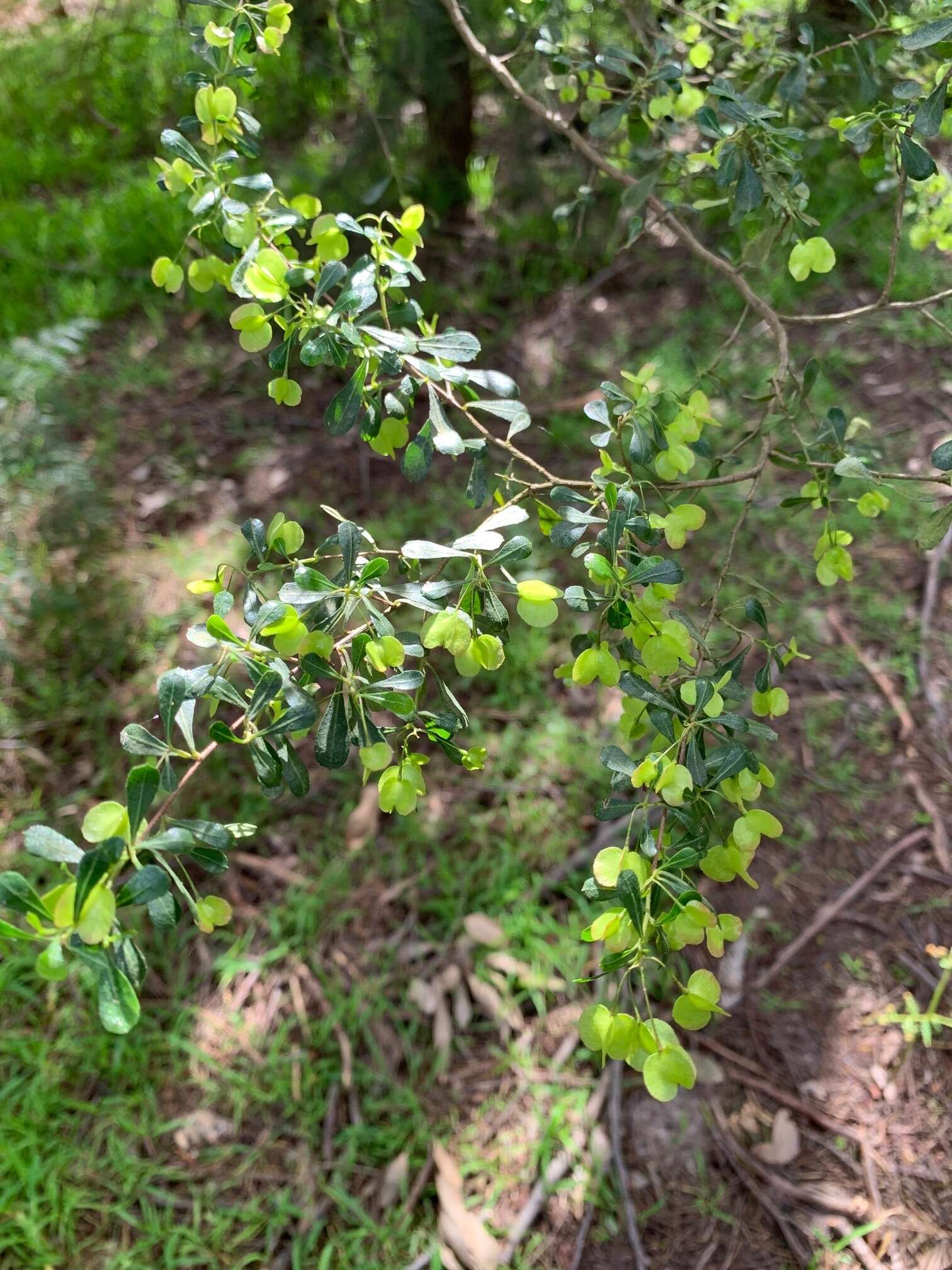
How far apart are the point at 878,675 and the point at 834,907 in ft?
2.17

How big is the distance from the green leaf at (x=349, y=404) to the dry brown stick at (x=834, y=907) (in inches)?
58.9

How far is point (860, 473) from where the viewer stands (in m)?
0.89

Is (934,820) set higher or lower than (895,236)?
lower

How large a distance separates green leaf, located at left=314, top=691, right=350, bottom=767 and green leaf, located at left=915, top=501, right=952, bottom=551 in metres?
0.60

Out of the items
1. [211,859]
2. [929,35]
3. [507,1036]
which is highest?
[929,35]

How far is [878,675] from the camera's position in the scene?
222 cm

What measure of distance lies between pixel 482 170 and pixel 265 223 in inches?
109

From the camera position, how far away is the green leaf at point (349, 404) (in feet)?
2.88

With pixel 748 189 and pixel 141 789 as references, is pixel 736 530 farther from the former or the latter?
pixel 141 789

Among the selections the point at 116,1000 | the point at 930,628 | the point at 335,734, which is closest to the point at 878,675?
the point at 930,628

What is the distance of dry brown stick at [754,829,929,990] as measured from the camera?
70.6 inches

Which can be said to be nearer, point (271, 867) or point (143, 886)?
point (143, 886)

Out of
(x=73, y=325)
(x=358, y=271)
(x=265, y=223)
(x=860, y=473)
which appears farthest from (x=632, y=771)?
(x=73, y=325)

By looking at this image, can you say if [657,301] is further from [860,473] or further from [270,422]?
[860,473]
